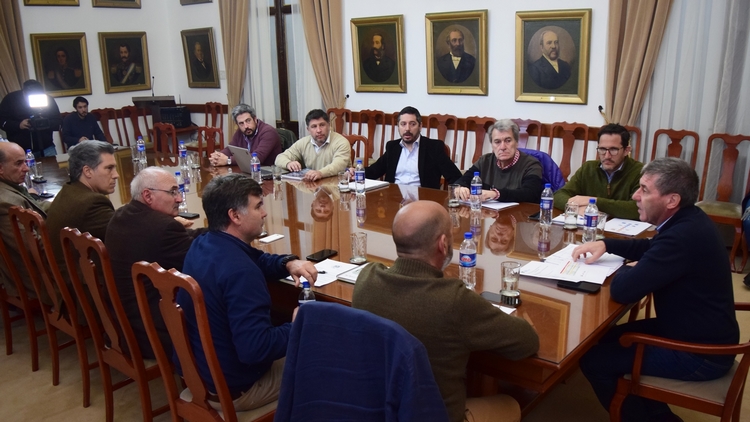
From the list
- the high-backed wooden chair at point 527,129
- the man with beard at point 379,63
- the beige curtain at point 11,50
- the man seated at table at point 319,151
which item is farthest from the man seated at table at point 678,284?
the beige curtain at point 11,50

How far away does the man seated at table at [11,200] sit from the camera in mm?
3281

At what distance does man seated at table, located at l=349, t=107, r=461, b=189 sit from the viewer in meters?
4.70

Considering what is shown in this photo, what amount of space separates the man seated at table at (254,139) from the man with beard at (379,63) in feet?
6.08

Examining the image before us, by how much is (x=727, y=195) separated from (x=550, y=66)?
1.87m

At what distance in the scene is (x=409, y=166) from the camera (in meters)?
4.83

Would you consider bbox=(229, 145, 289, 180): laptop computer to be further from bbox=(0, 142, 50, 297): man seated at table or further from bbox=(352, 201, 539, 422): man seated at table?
bbox=(352, 201, 539, 422): man seated at table

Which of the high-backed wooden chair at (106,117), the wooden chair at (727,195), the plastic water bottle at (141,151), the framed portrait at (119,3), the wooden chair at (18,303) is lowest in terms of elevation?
the wooden chair at (18,303)

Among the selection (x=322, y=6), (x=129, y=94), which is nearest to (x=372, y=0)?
(x=322, y=6)

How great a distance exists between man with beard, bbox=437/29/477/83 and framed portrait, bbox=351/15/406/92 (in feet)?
1.85

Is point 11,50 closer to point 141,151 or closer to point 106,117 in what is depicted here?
point 106,117

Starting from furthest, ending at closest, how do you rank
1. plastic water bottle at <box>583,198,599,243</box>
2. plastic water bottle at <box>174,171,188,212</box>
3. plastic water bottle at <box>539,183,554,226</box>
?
plastic water bottle at <box>174,171,188,212</box> < plastic water bottle at <box>539,183,554,226</box> < plastic water bottle at <box>583,198,599,243</box>

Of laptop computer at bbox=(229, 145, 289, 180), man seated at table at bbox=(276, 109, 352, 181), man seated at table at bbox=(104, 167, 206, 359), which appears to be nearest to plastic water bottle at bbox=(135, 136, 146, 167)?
laptop computer at bbox=(229, 145, 289, 180)

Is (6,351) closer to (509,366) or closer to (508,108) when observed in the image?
(509,366)

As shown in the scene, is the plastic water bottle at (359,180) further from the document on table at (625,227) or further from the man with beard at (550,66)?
the man with beard at (550,66)
